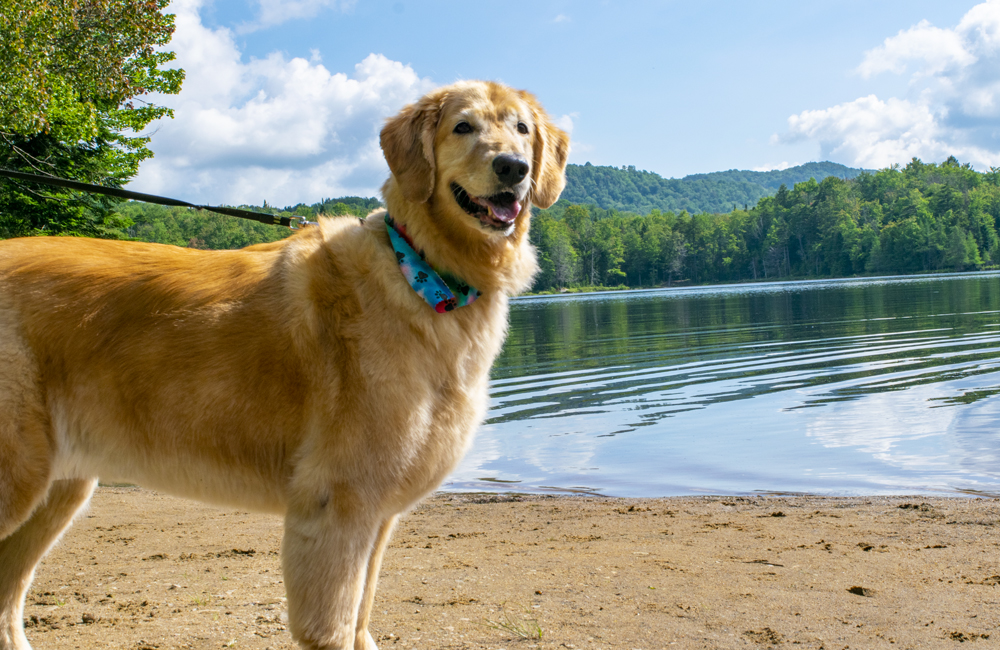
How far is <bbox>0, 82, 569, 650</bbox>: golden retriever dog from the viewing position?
3057mm

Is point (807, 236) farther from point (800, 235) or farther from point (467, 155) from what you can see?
point (467, 155)

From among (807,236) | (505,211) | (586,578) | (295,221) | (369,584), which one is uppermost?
(807,236)

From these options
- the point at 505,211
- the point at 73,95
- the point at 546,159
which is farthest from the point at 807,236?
the point at 505,211

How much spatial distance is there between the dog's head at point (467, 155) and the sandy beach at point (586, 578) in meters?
2.40

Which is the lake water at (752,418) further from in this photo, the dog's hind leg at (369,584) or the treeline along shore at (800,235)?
the treeline along shore at (800,235)

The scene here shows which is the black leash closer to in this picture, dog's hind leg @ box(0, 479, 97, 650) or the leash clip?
the leash clip

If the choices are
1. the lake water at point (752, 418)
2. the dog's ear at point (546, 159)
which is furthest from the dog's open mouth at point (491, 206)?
the lake water at point (752, 418)

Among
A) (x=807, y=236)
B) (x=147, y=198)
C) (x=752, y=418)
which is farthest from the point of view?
(x=807, y=236)

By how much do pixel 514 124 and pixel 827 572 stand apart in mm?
4287

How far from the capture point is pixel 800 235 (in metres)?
162

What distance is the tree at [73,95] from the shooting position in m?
16.6

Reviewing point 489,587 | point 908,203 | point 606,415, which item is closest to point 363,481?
point 489,587

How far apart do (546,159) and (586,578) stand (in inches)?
127

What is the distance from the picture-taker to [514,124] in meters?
3.63
